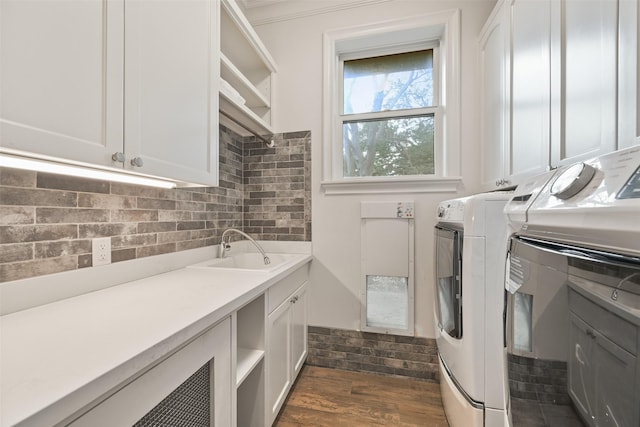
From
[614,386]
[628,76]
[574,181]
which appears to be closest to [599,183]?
[574,181]

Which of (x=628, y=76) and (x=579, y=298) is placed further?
(x=628, y=76)

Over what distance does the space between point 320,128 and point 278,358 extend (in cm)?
170

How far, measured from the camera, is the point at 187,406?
0.80 metres

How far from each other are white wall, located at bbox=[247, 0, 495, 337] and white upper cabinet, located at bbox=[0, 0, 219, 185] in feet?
3.28

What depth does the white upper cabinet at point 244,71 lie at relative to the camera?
4.94 feet

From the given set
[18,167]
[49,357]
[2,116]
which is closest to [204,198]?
[18,167]

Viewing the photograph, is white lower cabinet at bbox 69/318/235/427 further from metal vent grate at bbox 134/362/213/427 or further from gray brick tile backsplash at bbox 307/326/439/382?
gray brick tile backsplash at bbox 307/326/439/382

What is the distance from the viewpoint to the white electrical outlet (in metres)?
1.04

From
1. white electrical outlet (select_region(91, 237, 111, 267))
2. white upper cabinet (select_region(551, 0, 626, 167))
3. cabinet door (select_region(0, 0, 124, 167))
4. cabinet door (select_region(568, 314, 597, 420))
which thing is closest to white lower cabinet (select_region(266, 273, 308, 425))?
white electrical outlet (select_region(91, 237, 111, 267))

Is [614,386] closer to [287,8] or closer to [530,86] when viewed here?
[530,86]

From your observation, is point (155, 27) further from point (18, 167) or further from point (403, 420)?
point (403, 420)

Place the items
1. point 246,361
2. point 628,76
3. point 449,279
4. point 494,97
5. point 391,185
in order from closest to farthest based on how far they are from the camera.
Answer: point 628,76 < point 246,361 < point 449,279 < point 494,97 < point 391,185

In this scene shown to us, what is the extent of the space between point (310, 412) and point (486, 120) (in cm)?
223

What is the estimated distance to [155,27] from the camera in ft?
3.18
